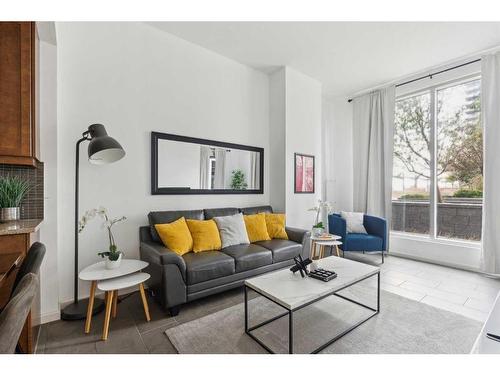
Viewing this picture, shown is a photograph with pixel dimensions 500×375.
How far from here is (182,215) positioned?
285 cm

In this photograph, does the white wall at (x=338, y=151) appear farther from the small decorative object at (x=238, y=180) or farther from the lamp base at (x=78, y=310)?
the lamp base at (x=78, y=310)

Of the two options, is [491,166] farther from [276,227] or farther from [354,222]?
[276,227]

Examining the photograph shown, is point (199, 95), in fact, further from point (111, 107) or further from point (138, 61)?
point (111, 107)

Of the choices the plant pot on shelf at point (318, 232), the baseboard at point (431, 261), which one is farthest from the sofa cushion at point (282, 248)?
the baseboard at point (431, 261)

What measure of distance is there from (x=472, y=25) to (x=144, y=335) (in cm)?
468

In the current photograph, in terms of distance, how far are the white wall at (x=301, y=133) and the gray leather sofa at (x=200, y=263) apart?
0.86 meters

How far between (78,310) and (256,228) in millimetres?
2024

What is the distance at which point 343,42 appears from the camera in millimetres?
3148

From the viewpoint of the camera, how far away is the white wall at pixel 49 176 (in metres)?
2.10

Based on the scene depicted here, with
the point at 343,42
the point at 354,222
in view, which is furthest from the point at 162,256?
the point at 343,42

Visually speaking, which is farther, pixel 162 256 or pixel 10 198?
pixel 162 256

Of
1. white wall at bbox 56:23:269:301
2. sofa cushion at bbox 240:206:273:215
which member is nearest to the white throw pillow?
sofa cushion at bbox 240:206:273:215

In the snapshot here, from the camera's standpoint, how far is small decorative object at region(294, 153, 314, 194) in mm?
3990

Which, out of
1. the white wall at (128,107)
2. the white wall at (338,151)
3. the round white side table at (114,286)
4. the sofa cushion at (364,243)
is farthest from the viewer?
the white wall at (338,151)
